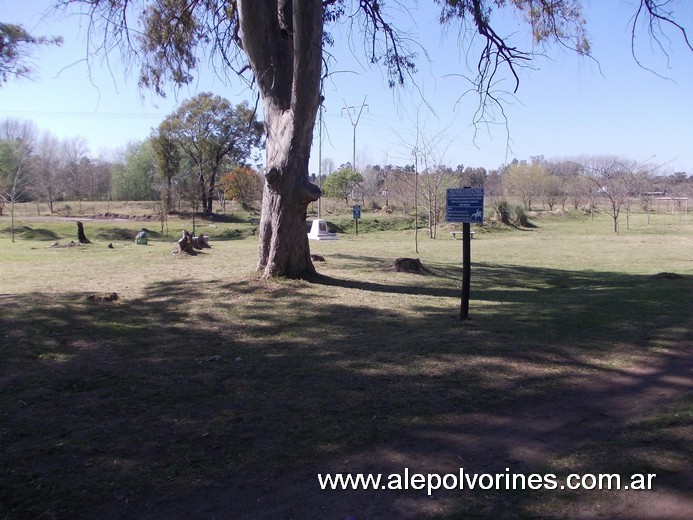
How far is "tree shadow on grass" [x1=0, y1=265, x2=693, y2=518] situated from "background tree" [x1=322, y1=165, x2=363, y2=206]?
52.1 metres

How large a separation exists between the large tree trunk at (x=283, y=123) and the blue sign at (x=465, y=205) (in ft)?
13.0

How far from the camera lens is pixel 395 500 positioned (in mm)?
3395

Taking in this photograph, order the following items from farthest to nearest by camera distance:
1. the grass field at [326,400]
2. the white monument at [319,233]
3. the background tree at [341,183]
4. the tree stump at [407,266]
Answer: the background tree at [341,183]
the white monument at [319,233]
the tree stump at [407,266]
the grass field at [326,400]

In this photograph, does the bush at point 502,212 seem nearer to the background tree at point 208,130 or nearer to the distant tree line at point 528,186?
the distant tree line at point 528,186

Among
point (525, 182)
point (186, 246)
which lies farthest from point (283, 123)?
point (525, 182)

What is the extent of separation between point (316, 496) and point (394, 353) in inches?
125

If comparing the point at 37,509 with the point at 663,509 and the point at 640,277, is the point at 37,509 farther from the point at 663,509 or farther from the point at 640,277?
the point at 640,277

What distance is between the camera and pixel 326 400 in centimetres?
506

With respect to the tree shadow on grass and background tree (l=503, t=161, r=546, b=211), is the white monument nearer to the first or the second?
the tree shadow on grass

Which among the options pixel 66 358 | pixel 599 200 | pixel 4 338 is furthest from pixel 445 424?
pixel 599 200

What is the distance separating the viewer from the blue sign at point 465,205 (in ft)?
25.1

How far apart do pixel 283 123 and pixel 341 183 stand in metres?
49.6

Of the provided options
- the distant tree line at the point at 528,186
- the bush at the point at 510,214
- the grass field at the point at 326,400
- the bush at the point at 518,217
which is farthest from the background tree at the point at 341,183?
the grass field at the point at 326,400

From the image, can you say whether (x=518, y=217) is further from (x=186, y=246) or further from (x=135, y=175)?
(x=135, y=175)
